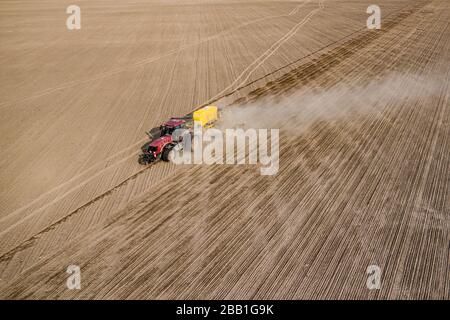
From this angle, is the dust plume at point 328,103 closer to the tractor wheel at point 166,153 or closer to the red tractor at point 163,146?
the red tractor at point 163,146

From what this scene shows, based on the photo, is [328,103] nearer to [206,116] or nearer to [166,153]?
[206,116]

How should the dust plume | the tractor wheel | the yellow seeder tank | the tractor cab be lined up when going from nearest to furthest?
the tractor cab → the tractor wheel → the yellow seeder tank → the dust plume

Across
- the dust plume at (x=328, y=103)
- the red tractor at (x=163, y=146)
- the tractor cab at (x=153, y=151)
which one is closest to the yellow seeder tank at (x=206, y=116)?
the dust plume at (x=328, y=103)

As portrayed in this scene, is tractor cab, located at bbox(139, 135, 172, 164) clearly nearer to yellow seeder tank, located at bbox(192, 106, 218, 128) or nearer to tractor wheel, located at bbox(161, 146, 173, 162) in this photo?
tractor wheel, located at bbox(161, 146, 173, 162)

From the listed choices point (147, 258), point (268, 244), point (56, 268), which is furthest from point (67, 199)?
point (268, 244)

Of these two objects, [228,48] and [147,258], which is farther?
[228,48]

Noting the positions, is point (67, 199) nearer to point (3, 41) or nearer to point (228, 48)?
point (228, 48)

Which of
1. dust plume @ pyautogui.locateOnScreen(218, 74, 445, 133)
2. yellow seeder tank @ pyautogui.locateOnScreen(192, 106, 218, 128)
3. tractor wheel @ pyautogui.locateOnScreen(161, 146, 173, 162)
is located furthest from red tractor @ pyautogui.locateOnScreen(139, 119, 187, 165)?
dust plume @ pyautogui.locateOnScreen(218, 74, 445, 133)

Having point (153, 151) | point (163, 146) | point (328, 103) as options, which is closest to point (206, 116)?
point (163, 146)
